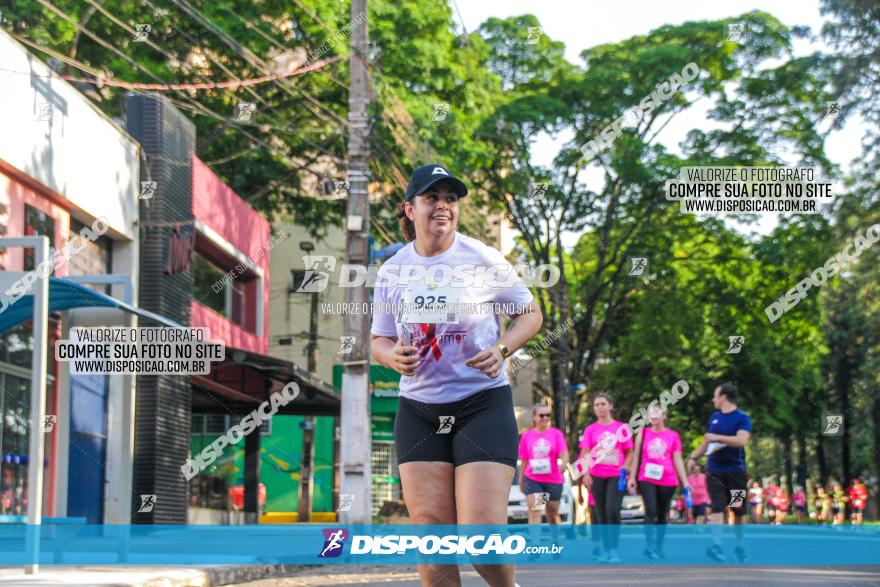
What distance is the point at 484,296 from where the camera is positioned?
5.59 metres

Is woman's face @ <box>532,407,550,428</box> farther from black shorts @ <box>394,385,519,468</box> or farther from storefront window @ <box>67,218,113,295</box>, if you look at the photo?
black shorts @ <box>394,385,519,468</box>

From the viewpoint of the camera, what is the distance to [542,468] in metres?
15.0

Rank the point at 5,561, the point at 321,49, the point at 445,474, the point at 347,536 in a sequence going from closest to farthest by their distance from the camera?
the point at 445,474 → the point at 5,561 → the point at 347,536 → the point at 321,49

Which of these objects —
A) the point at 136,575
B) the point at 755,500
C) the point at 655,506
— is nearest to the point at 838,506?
the point at 755,500

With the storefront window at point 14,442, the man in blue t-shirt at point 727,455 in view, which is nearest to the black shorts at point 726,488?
the man in blue t-shirt at point 727,455

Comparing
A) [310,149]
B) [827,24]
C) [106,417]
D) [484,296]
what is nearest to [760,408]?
[827,24]

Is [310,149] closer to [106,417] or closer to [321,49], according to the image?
[321,49]

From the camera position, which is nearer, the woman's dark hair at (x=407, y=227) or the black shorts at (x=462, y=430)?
the black shorts at (x=462, y=430)

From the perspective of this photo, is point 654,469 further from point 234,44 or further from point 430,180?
point 430,180

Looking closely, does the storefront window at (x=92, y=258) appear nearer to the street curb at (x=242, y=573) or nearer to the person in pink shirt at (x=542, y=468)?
the street curb at (x=242, y=573)

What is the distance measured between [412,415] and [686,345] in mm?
31000

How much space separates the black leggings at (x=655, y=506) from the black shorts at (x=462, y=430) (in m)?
8.86

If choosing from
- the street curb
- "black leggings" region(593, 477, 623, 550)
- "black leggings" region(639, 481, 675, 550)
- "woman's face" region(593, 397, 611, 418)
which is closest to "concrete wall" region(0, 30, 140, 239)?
the street curb

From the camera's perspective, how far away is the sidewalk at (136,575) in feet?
34.5
